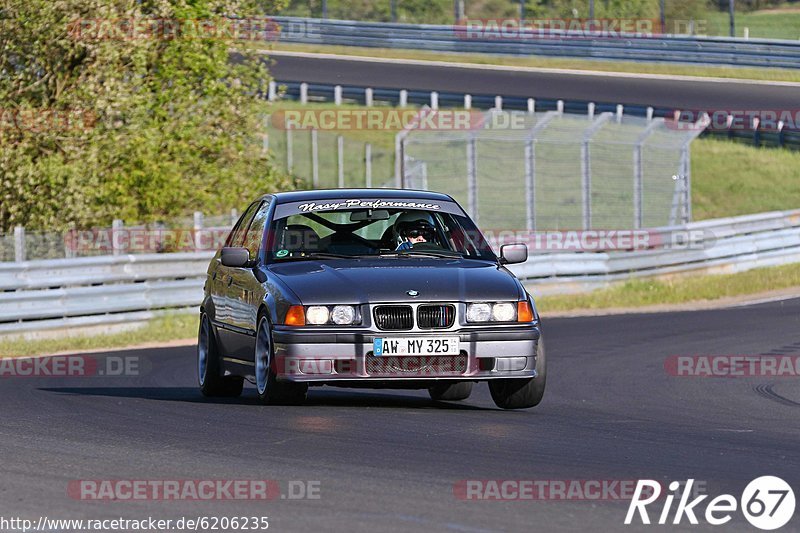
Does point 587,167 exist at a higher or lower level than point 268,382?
lower

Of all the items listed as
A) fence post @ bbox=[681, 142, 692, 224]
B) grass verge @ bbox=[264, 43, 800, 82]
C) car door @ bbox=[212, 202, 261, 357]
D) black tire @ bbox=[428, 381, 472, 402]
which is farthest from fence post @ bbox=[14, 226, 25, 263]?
grass verge @ bbox=[264, 43, 800, 82]

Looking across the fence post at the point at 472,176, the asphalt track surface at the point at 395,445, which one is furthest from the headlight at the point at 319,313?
the fence post at the point at 472,176

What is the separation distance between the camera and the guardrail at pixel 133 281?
19.8 m

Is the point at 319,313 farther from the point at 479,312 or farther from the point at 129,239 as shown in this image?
the point at 129,239

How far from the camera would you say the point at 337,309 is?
995 cm

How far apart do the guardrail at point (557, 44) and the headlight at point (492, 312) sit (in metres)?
37.6

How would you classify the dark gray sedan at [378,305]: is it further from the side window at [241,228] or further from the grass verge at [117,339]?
the grass verge at [117,339]

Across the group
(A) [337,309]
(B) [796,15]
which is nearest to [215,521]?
(A) [337,309]

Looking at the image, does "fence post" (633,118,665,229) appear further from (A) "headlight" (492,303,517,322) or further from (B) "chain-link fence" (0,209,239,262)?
(A) "headlight" (492,303,517,322)

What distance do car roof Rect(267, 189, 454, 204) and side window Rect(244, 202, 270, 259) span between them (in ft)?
0.57

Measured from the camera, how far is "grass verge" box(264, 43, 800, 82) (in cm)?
4837

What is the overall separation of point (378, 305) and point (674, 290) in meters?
16.6

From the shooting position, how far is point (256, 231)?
11.7m

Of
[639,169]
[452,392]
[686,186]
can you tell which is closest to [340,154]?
[639,169]
